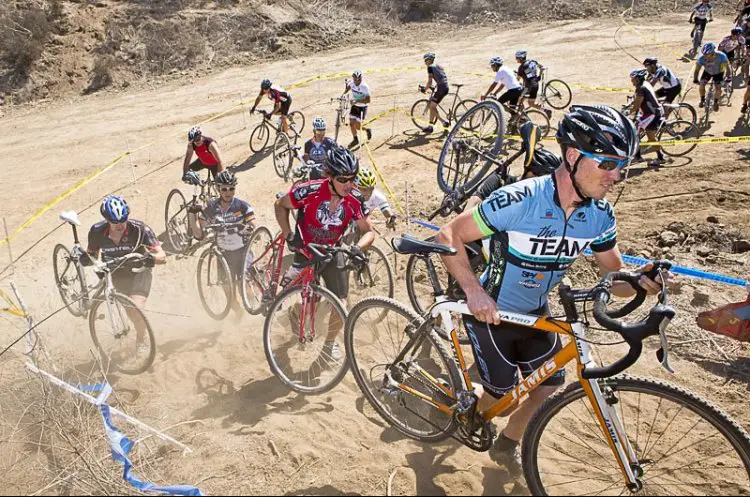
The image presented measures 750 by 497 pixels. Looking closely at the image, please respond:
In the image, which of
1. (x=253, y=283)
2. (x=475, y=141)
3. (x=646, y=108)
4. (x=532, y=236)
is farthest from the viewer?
(x=646, y=108)

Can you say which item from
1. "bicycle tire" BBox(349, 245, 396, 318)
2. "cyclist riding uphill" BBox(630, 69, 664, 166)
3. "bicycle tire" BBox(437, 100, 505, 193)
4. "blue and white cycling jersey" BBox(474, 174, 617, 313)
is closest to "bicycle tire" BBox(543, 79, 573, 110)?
"cyclist riding uphill" BBox(630, 69, 664, 166)

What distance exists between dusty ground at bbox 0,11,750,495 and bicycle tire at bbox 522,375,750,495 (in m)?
0.55

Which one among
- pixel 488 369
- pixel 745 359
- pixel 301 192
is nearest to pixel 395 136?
pixel 301 192

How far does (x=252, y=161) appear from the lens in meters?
15.2

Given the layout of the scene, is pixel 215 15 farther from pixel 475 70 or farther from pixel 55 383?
pixel 55 383

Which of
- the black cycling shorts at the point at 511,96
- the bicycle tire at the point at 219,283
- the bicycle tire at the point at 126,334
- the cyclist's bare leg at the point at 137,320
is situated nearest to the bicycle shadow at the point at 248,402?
the bicycle tire at the point at 126,334

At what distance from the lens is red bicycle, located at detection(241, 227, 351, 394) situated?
5.34 metres

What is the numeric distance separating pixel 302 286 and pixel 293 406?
1.25 metres

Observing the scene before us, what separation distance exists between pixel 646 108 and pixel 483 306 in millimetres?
10902

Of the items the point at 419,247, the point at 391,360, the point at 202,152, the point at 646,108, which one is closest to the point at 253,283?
the point at 391,360

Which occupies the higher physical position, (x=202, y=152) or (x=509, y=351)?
(x=202, y=152)

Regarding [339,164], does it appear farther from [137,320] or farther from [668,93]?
[668,93]

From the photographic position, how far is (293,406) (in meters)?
5.59

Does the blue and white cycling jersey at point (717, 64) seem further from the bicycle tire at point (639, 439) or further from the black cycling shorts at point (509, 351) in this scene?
the black cycling shorts at point (509, 351)
